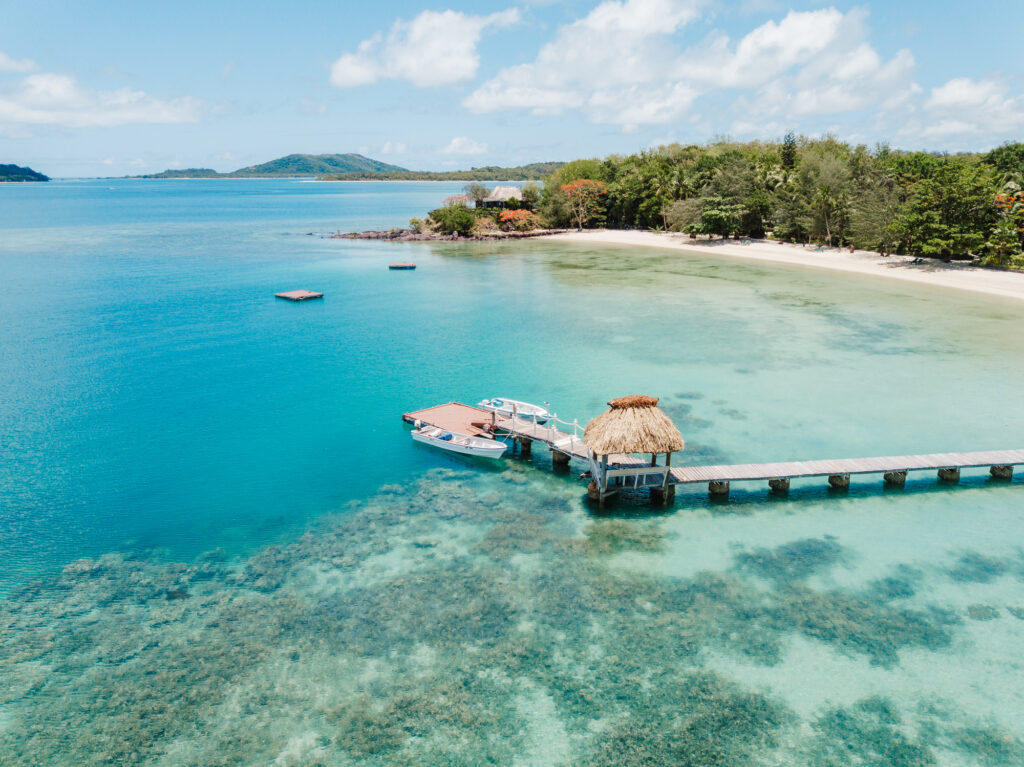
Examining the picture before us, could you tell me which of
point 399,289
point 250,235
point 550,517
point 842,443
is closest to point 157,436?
point 550,517

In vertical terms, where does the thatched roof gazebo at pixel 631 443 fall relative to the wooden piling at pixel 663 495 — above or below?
above

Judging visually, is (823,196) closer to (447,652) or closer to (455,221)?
(455,221)

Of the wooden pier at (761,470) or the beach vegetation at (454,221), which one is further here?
the beach vegetation at (454,221)

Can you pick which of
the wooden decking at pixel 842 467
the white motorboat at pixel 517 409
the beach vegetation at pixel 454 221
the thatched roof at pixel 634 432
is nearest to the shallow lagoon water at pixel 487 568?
the wooden decking at pixel 842 467

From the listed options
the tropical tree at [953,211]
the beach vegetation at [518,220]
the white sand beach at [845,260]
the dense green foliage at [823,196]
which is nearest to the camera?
the tropical tree at [953,211]

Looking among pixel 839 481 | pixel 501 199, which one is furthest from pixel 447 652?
pixel 501 199

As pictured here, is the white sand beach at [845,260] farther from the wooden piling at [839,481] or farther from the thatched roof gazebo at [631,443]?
the thatched roof gazebo at [631,443]

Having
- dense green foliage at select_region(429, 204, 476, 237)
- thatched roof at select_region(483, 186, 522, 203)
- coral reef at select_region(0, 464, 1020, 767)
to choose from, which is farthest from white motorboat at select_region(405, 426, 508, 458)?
thatched roof at select_region(483, 186, 522, 203)

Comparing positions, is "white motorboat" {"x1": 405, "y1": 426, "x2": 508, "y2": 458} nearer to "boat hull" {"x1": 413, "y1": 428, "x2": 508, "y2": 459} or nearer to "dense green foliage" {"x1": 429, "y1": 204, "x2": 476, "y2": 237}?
"boat hull" {"x1": 413, "y1": 428, "x2": 508, "y2": 459}
